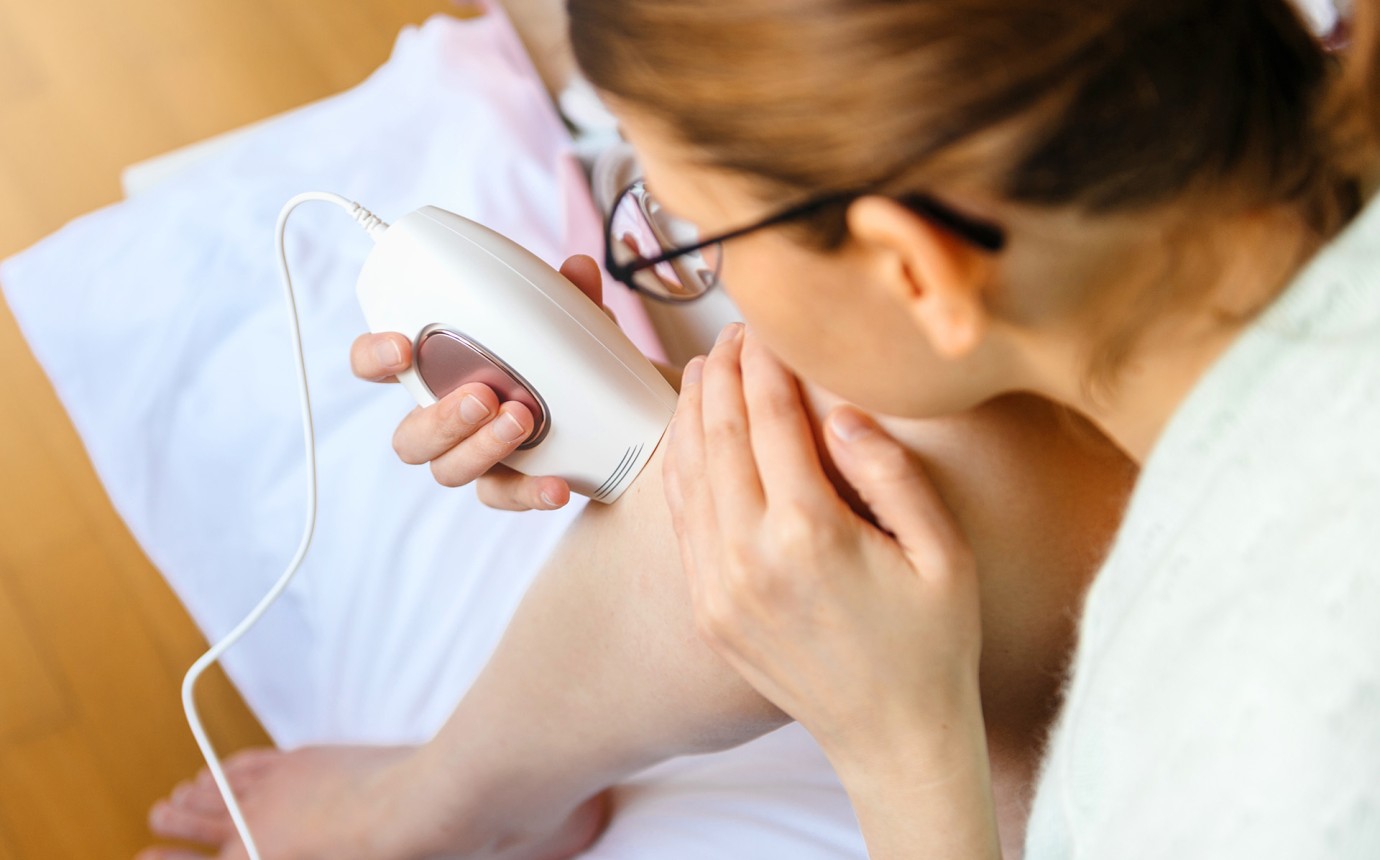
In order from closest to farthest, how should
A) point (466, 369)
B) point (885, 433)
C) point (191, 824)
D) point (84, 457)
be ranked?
1. point (885, 433)
2. point (466, 369)
3. point (191, 824)
4. point (84, 457)

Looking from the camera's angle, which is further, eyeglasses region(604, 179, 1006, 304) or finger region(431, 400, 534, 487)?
finger region(431, 400, 534, 487)

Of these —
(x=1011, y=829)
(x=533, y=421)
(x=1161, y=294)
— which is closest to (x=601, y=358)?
(x=533, y=421)

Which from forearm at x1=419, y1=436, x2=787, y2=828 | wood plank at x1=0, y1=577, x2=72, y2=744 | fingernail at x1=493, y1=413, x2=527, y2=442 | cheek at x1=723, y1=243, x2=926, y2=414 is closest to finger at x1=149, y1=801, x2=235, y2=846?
wood plank at x1=0, y1=577, x2=72, y2=744

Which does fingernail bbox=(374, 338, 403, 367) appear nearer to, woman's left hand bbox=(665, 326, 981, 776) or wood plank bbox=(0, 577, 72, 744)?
woman's left hand bbox=(665, 326, 981, 776)

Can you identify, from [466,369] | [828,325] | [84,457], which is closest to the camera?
[828,325]

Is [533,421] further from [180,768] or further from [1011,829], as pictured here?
[180,768]

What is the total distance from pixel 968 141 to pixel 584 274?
1.48ft

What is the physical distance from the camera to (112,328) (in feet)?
4.10

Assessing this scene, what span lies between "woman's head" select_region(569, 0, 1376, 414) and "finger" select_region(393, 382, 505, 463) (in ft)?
0.82

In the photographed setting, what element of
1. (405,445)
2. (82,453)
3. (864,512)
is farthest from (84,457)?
(864,512)

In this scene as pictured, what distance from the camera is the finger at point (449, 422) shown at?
76 centimetres

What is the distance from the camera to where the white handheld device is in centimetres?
73

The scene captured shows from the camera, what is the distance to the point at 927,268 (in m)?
0.49

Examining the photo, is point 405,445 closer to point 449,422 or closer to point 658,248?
point 449,422
